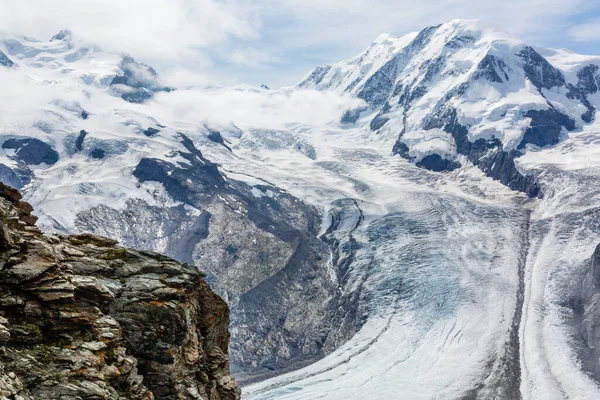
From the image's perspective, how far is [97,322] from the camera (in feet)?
50.9

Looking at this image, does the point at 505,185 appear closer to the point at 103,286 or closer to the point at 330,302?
the point at 330,302

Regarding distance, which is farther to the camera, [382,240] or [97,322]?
[382,240]

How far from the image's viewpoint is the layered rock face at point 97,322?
45.0 ft

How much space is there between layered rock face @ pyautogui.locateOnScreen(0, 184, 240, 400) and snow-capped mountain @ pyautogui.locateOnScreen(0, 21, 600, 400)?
176ft

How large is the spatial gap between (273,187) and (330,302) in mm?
65023

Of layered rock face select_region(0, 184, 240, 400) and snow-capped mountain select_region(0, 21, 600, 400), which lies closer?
layered rock face select_region(0, 184, 240, 400)

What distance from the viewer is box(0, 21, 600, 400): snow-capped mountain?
77750mm

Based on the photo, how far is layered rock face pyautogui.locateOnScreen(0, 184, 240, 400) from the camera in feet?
45.0

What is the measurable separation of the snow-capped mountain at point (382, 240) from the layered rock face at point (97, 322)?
176ft

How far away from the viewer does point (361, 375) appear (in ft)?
245

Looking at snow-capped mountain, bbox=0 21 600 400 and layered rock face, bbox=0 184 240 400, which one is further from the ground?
layered rock face, bbox=0 184 240 400

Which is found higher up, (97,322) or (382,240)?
(97,322)

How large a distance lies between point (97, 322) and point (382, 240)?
10362cm

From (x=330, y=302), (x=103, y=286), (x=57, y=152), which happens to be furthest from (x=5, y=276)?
(x=57, y=152)
